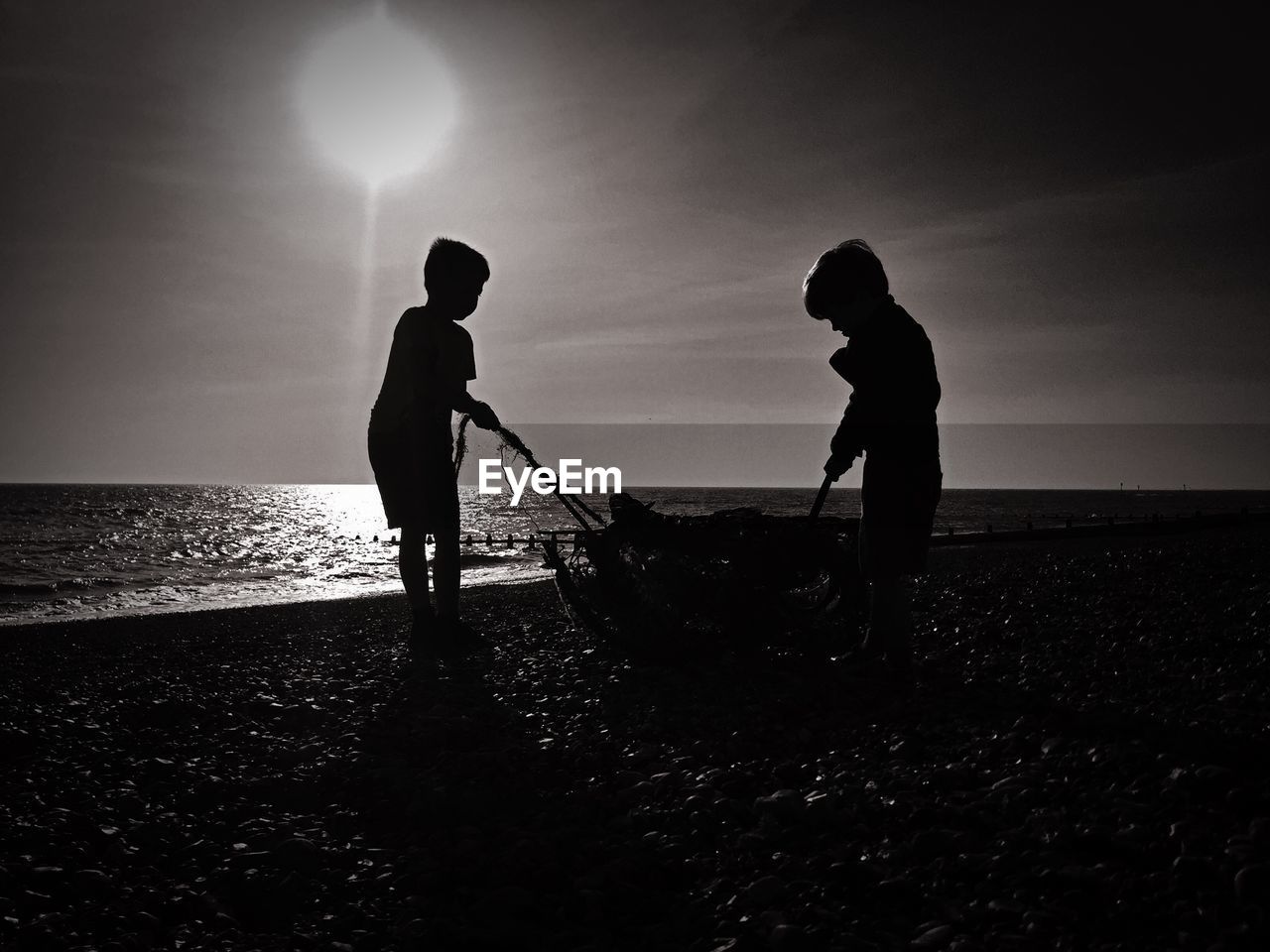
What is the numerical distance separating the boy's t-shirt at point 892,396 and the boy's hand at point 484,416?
294 centimetres

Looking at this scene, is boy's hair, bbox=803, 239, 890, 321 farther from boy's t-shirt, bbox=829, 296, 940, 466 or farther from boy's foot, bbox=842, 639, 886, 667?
boy's foot, bbox=842, 639, 886, 667

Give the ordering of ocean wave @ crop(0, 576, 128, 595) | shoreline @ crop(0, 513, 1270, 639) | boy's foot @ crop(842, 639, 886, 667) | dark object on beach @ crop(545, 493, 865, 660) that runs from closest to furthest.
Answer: boy's foot @ crop(842, 639, 886, 667) < dark object on beach @ crop(545, 493, 865, 660) < shoreline @ crop(0, 513, 1270, 639) < ocean wave @ crop(0, 576, 128, 595)

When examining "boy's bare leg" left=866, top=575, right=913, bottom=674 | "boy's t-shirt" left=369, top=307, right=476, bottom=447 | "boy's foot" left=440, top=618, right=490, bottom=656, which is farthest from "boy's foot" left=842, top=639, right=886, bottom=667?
"boy's t-shirt" left=369, top=307, right=476, bottom=447

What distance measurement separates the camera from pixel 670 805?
3.54 metres

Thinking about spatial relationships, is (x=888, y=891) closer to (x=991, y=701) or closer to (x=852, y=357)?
(x=991, y=701)

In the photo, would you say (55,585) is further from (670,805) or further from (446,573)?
(670,805)

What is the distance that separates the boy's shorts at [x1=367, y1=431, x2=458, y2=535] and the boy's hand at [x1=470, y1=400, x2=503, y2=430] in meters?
0.42

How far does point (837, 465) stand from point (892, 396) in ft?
1.97

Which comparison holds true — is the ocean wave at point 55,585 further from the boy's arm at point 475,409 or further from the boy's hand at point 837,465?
the boy's hand at point 837,465

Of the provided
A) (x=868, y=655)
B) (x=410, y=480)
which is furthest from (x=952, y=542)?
(x=410, y=480)

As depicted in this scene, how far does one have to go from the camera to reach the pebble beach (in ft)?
8.20

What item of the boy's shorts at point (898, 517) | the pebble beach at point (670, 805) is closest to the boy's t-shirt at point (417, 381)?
the pebble beach at point (670, 805)

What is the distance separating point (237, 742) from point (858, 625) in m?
4.78

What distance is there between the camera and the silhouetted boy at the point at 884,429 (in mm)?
5234
